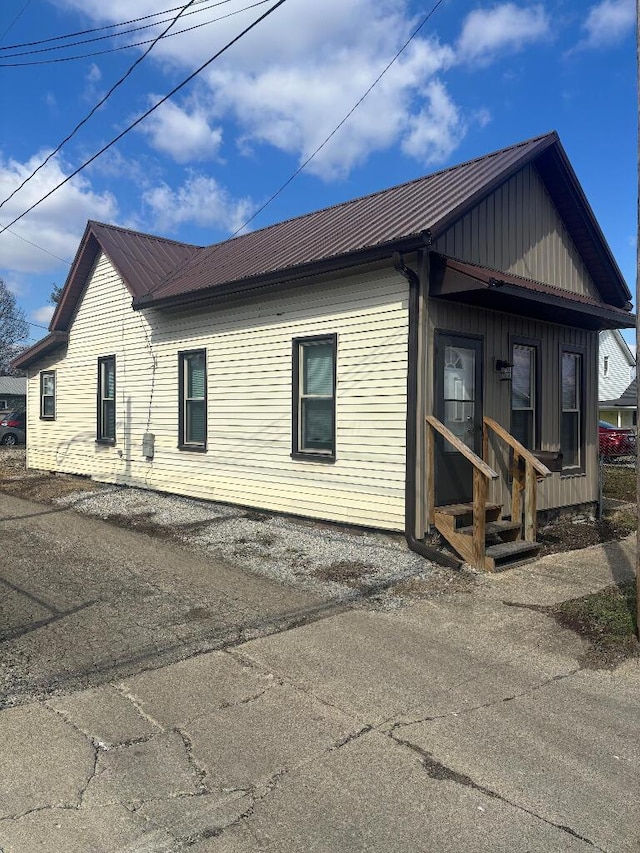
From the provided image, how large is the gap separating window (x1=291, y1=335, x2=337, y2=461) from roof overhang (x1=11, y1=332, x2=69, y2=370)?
8.05m

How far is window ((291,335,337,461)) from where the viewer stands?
8.97 meters

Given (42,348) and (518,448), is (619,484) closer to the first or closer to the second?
(518,448)

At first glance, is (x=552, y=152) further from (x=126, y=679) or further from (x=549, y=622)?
(x=126, y=679)

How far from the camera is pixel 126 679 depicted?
175 inches

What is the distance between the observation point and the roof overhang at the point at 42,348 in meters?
15.2

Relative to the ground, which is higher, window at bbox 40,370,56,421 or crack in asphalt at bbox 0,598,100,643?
window at bbox 40,370,56,421

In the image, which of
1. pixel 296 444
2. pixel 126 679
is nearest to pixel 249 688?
pixel 126 679

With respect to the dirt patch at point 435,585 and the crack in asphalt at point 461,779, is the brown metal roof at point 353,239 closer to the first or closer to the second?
the dirt patch at point 435,585

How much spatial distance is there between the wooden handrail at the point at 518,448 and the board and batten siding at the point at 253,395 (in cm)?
131

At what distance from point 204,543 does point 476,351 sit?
4.26 meters

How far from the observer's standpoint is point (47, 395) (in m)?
16.4

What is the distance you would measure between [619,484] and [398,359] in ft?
32.1

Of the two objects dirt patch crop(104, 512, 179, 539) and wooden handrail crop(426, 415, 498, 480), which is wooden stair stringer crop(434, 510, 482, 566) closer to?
wooden handrail crop(426, 415, 498, 480)

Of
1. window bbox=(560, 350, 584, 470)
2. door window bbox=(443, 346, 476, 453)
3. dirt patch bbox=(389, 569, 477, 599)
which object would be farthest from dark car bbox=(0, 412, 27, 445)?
dirt patch bbox=(389, 569, 477, 599)
